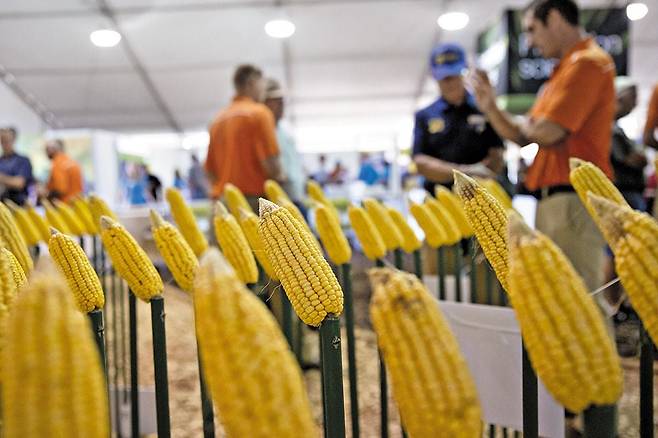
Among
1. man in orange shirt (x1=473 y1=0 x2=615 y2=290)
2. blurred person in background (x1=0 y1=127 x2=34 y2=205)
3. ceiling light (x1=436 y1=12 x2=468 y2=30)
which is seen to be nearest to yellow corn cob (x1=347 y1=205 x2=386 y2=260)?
man in orange shirt (x1=473 y1=0 x2=615 y2=290)

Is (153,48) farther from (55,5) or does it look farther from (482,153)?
(482,153)

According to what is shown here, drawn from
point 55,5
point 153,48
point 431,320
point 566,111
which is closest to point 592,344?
point 431,320

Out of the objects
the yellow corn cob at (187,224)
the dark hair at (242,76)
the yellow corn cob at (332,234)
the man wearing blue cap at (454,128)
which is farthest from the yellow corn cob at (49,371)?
the dark hair at (242,76)

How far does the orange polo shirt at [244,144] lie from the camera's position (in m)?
2.55

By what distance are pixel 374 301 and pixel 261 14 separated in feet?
21.1

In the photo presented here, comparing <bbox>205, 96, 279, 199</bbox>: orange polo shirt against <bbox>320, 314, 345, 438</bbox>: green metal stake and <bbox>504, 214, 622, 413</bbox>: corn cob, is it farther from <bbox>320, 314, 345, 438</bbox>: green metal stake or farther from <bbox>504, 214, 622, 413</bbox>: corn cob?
<bbox>504, 214, 622, 413</bbox>: corn cob

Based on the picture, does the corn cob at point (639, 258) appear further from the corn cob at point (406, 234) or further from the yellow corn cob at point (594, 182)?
the corn cob at point (406, 234)

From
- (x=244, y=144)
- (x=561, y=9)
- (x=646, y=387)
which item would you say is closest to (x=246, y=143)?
(x=244, y=144)

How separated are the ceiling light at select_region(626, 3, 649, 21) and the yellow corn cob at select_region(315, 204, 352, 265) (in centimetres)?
633

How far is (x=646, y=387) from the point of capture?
0.82 metres

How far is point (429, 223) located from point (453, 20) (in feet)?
18.2

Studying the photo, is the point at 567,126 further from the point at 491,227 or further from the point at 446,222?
the point at 491,227

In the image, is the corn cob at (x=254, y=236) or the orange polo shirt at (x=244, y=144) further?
the orange polo shirt at (x=244, y=144)

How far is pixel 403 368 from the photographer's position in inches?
19.3
